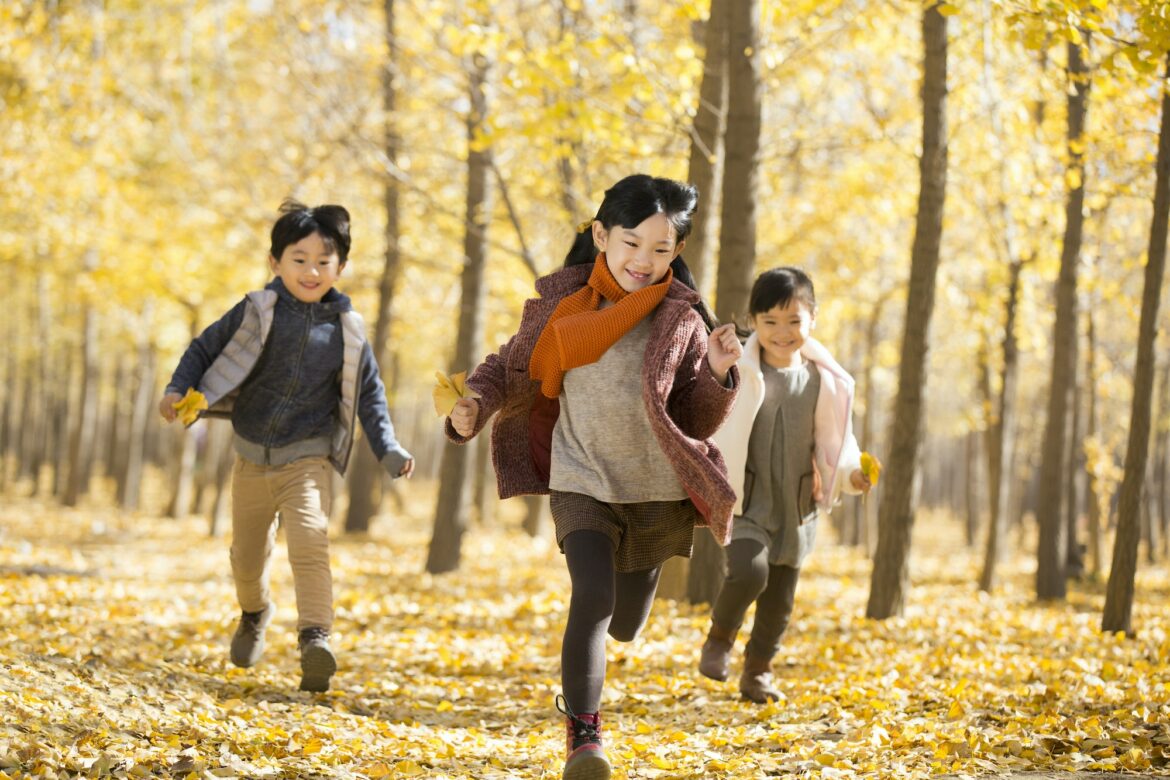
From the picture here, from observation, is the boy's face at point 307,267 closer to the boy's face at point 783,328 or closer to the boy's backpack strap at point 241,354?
the boy's backpack strap at point 241,354

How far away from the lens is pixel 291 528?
5160 millimetres

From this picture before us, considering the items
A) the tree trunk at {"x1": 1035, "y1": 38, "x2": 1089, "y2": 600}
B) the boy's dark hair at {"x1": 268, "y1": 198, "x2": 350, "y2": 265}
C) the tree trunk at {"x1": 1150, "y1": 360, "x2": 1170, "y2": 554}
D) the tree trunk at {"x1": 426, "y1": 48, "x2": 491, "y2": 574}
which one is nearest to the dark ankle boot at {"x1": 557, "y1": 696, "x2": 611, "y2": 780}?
the boy's dark hair at {"x1": 268, "y1": 198, "x2": 350, "y2": 265}

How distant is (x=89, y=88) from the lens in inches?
572

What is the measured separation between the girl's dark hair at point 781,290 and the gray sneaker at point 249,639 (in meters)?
2.88

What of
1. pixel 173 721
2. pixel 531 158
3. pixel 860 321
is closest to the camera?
pixel 173 721

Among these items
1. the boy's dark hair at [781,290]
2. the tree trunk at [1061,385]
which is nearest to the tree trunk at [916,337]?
the tree trunk at [1061,385]

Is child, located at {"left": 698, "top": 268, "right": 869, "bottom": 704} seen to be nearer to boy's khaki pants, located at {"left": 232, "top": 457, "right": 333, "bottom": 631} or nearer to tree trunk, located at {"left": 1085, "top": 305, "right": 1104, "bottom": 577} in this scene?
boy's khaki pants, located at {"left": 232, "top": 457, "right": 333, "bottom": 631}

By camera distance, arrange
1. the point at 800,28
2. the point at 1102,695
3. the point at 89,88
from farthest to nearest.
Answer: the point at 89,88 < the point at 800,28 < the point at 1102,695

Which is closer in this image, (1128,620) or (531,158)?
(1128,620)

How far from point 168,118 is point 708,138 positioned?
9.65 meters

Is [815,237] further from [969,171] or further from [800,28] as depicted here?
[800,28]

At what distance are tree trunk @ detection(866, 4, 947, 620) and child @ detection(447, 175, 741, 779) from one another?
536 centimetres

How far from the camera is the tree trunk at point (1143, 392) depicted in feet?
24.7

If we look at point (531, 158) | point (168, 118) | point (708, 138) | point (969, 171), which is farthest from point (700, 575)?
point (168, 118)
